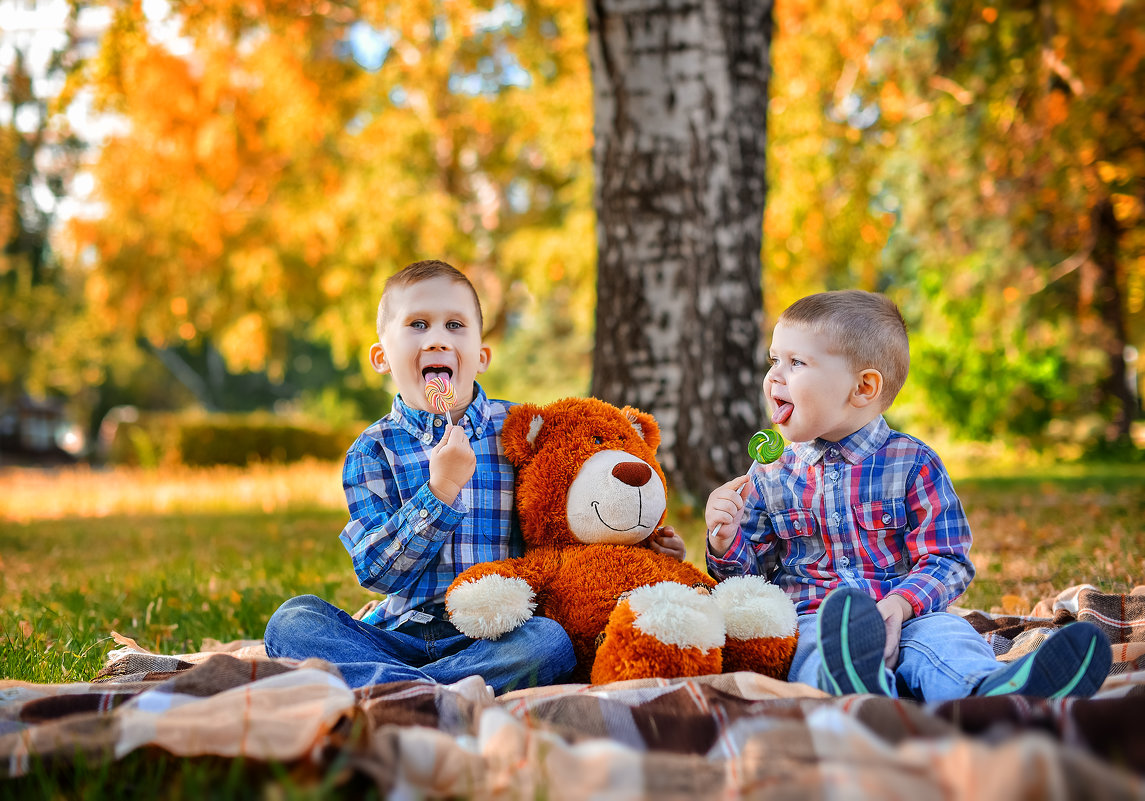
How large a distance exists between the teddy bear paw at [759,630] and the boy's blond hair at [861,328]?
0.64 m

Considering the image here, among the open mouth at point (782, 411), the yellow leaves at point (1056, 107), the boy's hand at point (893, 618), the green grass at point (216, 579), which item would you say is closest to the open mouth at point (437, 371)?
the open mouth at point (782, 411)

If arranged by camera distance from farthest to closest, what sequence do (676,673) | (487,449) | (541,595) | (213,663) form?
1. (487,449)
2. (541,595)
3. (676,673)
4. (213,663)

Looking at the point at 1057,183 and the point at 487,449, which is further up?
the point at 1057,183

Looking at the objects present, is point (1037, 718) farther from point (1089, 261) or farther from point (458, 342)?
point (1089, 261)

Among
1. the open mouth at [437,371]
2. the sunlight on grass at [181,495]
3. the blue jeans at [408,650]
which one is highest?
the open mouth at [437,371]

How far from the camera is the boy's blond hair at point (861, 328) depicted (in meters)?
2.23

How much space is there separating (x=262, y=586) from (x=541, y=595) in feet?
5.99

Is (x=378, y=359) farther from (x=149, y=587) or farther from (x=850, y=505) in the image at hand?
(x=149, y=587)

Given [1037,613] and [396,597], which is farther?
[1037,613]

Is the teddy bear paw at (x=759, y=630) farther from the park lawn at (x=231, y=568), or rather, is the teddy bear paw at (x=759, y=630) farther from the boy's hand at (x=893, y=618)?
the park lawn at (x=231, y=568)

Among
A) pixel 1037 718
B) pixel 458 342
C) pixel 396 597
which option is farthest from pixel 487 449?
pixel 1037 718

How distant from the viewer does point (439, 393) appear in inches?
89.7

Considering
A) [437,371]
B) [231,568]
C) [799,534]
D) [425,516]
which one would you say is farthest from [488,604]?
[231,568]

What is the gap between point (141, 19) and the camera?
6.16 m
